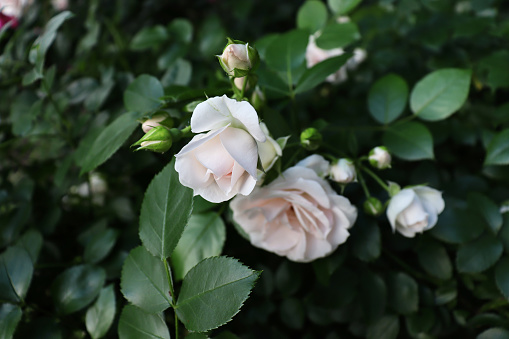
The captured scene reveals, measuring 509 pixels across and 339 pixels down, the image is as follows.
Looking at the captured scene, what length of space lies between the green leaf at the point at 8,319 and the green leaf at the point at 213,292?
22cm

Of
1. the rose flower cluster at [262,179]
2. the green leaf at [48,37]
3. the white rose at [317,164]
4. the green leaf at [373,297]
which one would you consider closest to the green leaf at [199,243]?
the rose flower cluster at [262,179]

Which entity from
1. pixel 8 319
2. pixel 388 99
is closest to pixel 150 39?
pixel 388 99

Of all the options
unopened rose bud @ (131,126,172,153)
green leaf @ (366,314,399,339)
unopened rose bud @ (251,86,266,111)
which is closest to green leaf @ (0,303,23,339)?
unopened rose bud @ (131,126,172,153)

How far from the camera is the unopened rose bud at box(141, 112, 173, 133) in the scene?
0.46 metres

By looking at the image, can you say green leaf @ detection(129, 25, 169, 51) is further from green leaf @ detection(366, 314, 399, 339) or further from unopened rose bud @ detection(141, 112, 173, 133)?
green leaf @ detection(366, 314, 399, 339)

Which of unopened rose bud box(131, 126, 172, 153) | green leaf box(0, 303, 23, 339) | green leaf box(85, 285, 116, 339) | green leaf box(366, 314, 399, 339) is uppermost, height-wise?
unopened rose bud box(131, 126, 172, 153)

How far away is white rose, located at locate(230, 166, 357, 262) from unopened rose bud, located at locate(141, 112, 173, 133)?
0.13 metres

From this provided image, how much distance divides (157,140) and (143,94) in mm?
183

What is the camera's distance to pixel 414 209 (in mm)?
500

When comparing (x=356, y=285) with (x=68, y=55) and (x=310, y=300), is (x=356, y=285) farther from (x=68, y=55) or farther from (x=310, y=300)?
(x=68, y=55)

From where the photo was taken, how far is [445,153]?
874 millimetres

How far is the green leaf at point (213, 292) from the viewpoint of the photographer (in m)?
0.38

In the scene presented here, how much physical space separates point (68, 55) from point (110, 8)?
21 centimetres

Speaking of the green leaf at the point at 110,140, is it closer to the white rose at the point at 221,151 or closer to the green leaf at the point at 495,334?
the white rose at the point at 221,151
